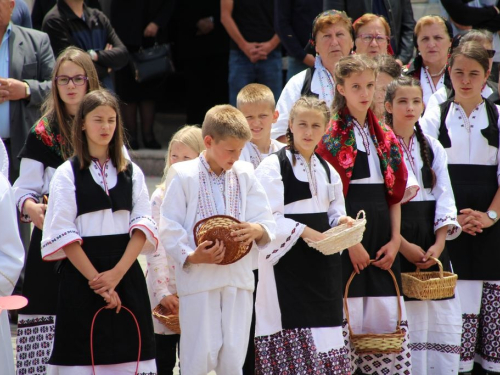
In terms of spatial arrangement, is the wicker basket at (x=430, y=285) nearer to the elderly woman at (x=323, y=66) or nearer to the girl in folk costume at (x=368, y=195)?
the girl in folk costume at (x=368, y=195)

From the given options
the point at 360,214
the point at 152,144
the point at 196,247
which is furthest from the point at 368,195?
the point at 152,144

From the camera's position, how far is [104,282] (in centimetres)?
438

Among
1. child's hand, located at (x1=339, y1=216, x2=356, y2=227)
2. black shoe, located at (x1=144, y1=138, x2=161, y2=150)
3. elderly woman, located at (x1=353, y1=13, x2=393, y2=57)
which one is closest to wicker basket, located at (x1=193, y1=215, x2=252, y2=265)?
child's hand, located at (x1=339, y1=216, x2=356, y2=227)

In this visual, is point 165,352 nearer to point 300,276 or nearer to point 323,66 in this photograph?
point 300,276

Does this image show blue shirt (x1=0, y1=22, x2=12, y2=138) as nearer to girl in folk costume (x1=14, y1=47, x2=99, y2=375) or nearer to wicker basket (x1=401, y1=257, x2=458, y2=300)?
girl in folk costume (x1=14, y1=47, x2=99, y2=375)

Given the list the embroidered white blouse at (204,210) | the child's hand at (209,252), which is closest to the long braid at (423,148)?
the embroidered white blouse at (204,210)

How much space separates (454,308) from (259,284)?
134 centimetres

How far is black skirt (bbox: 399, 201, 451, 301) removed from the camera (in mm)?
5500

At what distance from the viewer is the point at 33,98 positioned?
616 cm

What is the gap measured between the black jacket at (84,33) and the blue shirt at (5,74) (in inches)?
44.6

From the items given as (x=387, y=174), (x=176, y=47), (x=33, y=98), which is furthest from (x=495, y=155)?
(x=176, y=47)

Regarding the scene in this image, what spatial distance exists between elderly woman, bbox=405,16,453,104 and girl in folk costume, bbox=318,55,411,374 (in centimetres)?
154

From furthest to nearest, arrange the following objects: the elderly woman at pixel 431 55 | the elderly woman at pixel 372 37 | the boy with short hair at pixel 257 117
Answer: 1. the elderly woman at pixel 431 55
2. the elderly woman at pixel 372 37
3. the boy with short hair at pixel 257 117

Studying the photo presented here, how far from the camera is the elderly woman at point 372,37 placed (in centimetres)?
656
